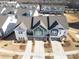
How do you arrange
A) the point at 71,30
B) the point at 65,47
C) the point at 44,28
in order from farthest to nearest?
the point at 71,30
the point at 44,28
the point at 65,47

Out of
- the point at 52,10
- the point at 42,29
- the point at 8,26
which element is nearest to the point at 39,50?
the point at 42,29

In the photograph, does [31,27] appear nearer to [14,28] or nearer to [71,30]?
[14,28]

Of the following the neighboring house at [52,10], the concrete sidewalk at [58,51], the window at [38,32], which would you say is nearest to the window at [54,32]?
the concrete sidewalk at [58,51]

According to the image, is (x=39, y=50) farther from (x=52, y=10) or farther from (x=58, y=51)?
(x=52, y=10)

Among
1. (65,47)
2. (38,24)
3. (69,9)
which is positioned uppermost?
(38,24)

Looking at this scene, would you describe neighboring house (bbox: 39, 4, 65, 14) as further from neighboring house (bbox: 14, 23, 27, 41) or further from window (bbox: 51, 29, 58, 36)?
neighboring house (bbox: 14, 23, 27, 41)

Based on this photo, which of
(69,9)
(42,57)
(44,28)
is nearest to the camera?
(42,57)

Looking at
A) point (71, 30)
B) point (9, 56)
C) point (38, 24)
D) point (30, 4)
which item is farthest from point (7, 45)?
point (30, 4)

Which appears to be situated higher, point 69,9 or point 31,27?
point 31,27

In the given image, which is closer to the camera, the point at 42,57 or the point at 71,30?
the point at 42,57

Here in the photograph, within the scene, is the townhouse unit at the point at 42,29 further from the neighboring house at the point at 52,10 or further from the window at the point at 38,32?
the neighboring house at the point at 52,10

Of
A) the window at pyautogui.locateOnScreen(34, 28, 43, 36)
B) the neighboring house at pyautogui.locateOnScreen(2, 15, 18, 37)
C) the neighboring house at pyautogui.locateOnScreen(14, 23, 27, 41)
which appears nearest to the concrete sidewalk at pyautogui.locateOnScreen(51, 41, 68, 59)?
the window at pyautogui.locateOnScreen(34, 28, 43, 36)
